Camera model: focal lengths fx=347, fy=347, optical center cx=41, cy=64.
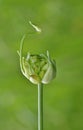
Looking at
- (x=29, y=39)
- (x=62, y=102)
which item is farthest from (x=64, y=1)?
(x=62, y=102)

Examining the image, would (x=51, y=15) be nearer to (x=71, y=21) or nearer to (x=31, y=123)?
(x=71, y=21)

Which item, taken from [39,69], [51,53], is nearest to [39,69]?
[39,69]

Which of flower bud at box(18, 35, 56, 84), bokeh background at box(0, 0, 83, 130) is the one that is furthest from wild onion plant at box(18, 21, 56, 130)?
bokeh background at box(0, 0, 83, 130)

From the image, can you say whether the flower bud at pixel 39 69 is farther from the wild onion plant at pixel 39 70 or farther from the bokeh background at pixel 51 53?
the bokeh background at pixel 51 53

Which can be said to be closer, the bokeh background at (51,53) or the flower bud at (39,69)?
the flower bud at (39,69)

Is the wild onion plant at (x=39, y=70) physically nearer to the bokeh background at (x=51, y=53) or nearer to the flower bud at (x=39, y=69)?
the flower bud at (x=39, y=69)

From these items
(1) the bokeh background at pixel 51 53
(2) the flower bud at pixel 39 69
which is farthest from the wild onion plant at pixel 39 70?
(1) the bokeh background at pixel 51 53

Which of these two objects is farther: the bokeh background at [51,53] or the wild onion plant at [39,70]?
the bokeh background at [51,53]

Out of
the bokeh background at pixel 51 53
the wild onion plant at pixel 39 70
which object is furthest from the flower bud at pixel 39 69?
the bokeh background at pixel 51 53
